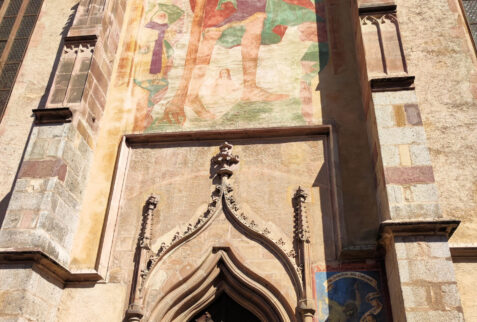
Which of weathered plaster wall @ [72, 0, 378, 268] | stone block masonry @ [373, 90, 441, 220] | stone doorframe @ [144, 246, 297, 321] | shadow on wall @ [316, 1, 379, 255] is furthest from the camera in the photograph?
weathered plaster wall @ [72, 0, 378, 268]

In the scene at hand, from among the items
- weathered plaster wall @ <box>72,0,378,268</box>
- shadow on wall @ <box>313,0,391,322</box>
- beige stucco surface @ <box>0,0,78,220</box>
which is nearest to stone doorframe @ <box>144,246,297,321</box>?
shadow on wall @ <box>313,0,391,322</box>

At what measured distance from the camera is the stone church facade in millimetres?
6453

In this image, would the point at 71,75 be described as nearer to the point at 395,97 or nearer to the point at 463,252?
the point at 395,97

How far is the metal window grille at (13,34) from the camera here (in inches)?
393

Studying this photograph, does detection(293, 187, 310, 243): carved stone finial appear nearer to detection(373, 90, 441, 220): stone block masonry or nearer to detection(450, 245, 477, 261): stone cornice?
detection(373, 90, 441, 220): stone block masonry

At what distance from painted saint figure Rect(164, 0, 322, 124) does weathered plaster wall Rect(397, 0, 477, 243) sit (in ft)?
6.32

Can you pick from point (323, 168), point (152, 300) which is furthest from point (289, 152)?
point (152, 300)

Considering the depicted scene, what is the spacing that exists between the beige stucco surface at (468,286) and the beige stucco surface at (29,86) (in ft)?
21.3

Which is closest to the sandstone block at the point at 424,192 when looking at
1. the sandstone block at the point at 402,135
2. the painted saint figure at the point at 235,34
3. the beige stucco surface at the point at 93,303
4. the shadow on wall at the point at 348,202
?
the sandstone block at the point at 402,135

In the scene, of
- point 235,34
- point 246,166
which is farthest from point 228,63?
point 246,166

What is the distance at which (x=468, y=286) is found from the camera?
250 inches

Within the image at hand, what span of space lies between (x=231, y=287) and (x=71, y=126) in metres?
3.26

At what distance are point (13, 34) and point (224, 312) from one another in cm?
726

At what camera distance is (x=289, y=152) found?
313 inches
